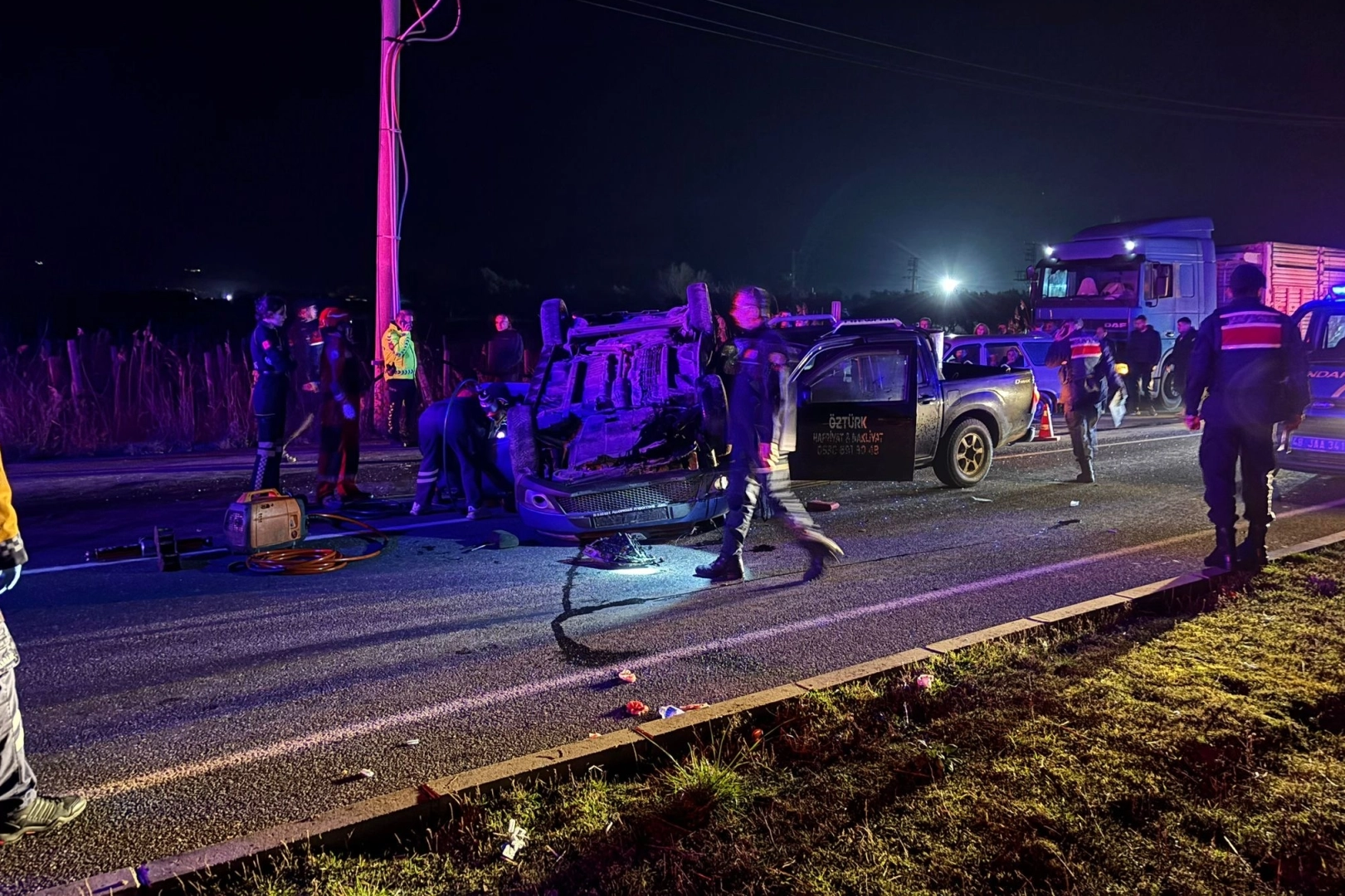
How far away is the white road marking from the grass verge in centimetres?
101

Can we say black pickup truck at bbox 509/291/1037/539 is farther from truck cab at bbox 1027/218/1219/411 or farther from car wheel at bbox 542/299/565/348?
truck cab at bbox 1027/218/1219/411

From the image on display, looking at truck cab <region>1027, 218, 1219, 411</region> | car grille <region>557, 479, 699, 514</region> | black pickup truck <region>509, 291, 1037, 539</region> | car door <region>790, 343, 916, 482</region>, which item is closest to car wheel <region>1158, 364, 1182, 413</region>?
truck cab <region>1027, 218, 1219, 411</region>

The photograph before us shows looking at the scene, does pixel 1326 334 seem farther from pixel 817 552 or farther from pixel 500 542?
pixel 500 542

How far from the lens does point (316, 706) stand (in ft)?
13.8

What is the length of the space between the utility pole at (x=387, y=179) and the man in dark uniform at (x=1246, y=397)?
10649 millimetres

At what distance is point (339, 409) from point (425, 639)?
15.9ft

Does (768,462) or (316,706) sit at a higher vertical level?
(768,462)

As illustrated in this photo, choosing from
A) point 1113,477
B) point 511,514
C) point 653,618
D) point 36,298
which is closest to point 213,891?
point 653,618

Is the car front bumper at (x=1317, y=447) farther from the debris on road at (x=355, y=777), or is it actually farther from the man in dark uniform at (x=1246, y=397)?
the debris on road at (x=355, y=777)

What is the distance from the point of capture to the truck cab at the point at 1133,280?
18.4 m

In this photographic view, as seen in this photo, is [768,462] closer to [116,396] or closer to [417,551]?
[417,551]

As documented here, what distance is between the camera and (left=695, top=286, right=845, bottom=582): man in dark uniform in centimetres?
628

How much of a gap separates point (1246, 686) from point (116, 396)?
15622 millimetres

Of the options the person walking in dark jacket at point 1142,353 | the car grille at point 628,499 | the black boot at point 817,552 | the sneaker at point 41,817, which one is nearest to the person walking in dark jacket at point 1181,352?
the person walking in dark jacket at point 1142,353
